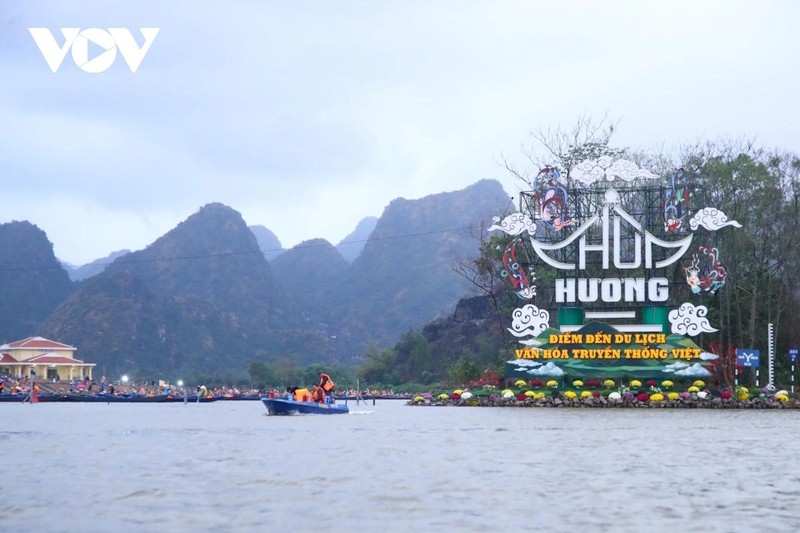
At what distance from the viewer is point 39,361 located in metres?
117

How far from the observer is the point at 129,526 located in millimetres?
14445

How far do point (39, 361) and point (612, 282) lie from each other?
270 ft

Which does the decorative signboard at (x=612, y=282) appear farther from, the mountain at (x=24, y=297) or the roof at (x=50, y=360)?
the mountain at (x=24, y=297)

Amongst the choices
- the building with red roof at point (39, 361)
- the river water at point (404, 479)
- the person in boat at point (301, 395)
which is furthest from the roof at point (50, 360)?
the river water at point (404, 479)

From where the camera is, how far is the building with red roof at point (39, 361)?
117m

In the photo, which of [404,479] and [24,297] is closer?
[404,479]

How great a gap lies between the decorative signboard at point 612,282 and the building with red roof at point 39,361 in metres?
75.7

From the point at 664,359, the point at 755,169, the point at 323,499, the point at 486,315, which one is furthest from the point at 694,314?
the point at 486,315

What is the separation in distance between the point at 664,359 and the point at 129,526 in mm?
39288

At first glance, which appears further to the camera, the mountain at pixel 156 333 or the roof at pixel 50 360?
the mountain at pixel 156 333

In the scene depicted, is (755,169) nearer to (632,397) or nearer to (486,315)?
(632,397)

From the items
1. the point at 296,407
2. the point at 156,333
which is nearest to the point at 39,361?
the point at 156,333

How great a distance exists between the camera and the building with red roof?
11712 cm

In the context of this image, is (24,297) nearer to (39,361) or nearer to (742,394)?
(39,361)
